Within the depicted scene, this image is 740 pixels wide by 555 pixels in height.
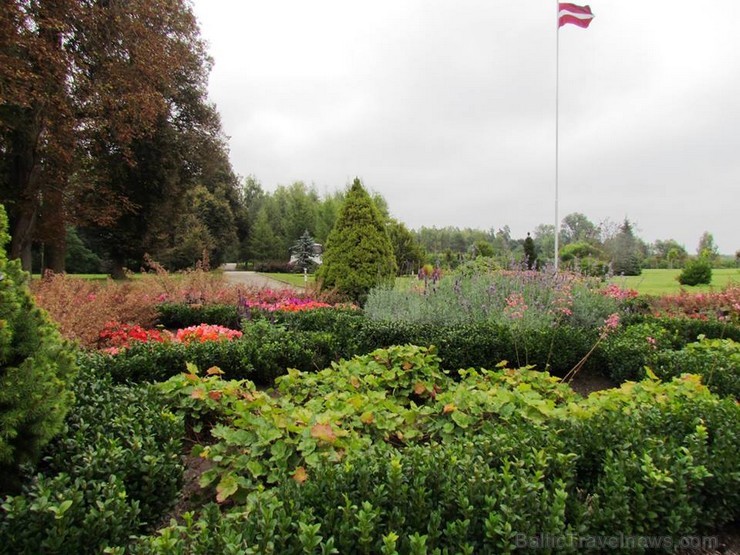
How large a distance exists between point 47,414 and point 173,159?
1760cm

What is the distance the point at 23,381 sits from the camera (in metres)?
1.65

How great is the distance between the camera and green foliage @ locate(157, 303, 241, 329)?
7171mm

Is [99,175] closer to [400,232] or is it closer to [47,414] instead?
[400,232]

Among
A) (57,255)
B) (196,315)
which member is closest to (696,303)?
(196,315)

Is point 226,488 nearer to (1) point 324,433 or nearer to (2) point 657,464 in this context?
(1) point 324,433

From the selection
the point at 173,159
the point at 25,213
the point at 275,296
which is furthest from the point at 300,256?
the point at 275,296

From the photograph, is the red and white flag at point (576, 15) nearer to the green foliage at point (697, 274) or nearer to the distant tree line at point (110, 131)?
the distant tree line at point (110, 131)

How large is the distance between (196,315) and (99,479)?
6287 mm

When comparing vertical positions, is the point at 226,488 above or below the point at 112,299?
below

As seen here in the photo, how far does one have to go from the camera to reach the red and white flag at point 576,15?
515 inches

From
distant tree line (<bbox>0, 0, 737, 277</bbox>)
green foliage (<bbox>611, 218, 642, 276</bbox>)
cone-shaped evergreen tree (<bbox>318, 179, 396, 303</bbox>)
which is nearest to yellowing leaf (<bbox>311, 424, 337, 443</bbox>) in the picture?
distant tree line (<bbox>0, 0, 737, 277</bbox>)

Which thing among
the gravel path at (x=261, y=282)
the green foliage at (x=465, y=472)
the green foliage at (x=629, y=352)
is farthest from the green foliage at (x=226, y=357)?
the gravel path at (x=261, y=282)

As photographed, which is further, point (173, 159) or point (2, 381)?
point (173, 159)

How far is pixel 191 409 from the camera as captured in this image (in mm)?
2738
